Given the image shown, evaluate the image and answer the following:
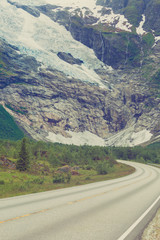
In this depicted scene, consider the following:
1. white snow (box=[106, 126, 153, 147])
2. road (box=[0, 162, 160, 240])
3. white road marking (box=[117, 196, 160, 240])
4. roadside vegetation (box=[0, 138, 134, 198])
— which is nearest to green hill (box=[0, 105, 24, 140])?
roadside vegetation (box=[0, 138, 134, 198])

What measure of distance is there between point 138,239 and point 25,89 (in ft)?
630

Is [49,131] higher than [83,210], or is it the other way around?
[49,131]

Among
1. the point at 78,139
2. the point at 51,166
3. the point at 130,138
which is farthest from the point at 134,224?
the point at 78,139

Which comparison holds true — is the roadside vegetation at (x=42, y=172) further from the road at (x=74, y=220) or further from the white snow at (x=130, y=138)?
the white snow at (x=130, y=138)

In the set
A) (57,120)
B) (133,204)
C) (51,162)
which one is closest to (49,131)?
(57,120)

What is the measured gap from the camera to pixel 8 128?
500 ft

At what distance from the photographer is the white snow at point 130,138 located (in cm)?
17610

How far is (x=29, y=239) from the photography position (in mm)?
7477

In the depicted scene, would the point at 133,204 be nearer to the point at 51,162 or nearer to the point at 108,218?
the point at 108,218

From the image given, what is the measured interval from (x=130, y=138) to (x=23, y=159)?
496 feet

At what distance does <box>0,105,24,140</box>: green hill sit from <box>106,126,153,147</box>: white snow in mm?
75975

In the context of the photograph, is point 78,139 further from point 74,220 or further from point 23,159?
point 74,220

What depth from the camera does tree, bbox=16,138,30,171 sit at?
130ft

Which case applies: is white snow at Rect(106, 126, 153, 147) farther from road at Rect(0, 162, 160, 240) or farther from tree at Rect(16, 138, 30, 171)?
road at Rect(0, 162, 160, 240)
